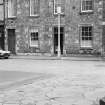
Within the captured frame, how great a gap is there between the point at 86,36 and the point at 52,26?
4.01m

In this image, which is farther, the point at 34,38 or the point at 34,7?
the point at 34,7

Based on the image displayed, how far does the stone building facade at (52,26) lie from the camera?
92.4 ft

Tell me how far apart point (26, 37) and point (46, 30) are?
2.67 m

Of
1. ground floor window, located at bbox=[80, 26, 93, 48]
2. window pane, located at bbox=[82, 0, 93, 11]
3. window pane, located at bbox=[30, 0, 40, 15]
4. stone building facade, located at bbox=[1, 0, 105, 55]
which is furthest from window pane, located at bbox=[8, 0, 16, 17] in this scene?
ground floor window, located at bbox=[80, 26, 93, 48]

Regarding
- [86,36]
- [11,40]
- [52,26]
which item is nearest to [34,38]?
[52,26]

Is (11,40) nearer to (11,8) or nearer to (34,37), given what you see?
(34,37)

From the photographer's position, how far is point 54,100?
7516mm

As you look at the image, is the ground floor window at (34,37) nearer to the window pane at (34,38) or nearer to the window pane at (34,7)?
the window pane at (34,38)

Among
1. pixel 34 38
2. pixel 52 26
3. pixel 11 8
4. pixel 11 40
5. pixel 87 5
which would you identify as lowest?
pixel 11 40

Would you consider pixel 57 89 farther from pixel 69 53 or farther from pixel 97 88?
pixel 69 53

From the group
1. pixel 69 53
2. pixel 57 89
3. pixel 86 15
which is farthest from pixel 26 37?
pixel 57 89

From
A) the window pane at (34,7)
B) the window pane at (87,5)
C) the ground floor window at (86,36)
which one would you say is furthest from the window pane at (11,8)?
the ground floor window at (86,36)

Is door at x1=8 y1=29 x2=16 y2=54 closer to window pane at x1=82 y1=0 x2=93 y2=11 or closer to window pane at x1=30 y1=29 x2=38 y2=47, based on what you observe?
window pane at x1=30 y1=29 x2=38 y2=47

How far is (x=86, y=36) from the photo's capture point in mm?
28531
